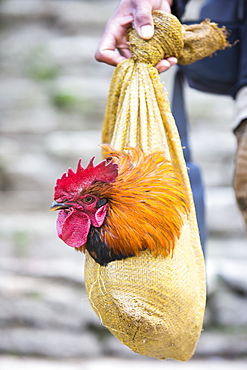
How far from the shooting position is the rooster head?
105cm

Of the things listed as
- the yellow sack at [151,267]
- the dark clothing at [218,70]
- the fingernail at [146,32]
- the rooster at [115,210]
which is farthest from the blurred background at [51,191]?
the fingernail at [146,32]

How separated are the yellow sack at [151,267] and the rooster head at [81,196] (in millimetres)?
111

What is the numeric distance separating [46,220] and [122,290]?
2559 millimetres

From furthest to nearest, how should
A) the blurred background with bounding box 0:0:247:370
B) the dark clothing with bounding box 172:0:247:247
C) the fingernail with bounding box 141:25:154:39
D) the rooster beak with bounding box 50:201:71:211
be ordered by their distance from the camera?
the blurred background with bounding box 0:0:247:370, the dark clothing with bounding box 172:0:247:247, the fingernail with bounding box 141:25:154:39, the rooster beak with bounding box 50:201:71:211

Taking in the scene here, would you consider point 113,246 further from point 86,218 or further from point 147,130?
point 147,130

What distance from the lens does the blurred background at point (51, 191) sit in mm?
2803

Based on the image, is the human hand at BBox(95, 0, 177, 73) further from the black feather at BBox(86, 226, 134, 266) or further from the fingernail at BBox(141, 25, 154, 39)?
the black feather at BBox(86, 226, 134, 266)

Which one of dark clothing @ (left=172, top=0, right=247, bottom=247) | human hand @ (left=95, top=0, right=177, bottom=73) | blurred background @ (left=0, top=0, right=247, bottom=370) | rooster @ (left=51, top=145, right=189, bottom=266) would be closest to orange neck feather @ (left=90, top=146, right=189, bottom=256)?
rooster @ (left=51, top=145, right=189, bottom=266)

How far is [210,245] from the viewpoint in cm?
342

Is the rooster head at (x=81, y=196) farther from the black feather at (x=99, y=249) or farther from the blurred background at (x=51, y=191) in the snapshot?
the blurred background at (x=51, y=191)

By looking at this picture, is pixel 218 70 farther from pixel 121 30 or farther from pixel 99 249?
pixel 99 249

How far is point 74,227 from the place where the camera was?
105 cm

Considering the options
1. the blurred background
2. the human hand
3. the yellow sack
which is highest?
the human hand

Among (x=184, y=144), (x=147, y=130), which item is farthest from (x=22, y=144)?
(x=147, y=130)
